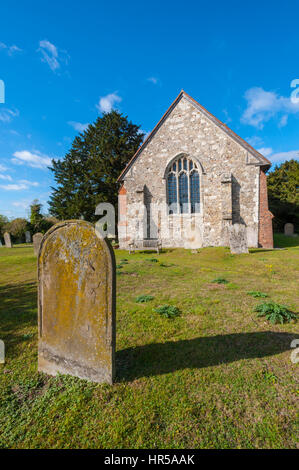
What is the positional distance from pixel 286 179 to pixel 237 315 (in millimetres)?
37312

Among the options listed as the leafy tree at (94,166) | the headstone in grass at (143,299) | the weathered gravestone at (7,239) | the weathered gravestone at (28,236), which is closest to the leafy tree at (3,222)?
the weathered gravestone at (28,236)

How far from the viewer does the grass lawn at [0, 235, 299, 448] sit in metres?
1.89

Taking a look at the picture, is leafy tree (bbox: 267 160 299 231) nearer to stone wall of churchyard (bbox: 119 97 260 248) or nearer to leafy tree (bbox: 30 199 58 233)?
stone wall of churchyard (bbox: 119 97 260 248)

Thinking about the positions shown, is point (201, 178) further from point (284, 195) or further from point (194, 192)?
point (284, 195)

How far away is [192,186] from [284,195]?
2256cm

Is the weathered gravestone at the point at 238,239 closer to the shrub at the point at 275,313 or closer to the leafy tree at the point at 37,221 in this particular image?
the shrub at the point at 275,313

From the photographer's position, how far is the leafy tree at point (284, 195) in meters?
27.9

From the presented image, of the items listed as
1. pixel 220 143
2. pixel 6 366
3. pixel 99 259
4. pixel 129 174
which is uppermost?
pixel 220 143

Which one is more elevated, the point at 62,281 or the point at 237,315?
the point at 62,281

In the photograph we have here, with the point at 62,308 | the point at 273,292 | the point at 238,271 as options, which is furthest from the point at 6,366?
the point at 238,271

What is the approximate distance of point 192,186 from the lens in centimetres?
1520

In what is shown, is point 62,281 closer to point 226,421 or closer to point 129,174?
point 226,421

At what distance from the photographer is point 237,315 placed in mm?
4105

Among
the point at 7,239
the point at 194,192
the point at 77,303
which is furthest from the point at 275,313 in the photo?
the point at 7,239
